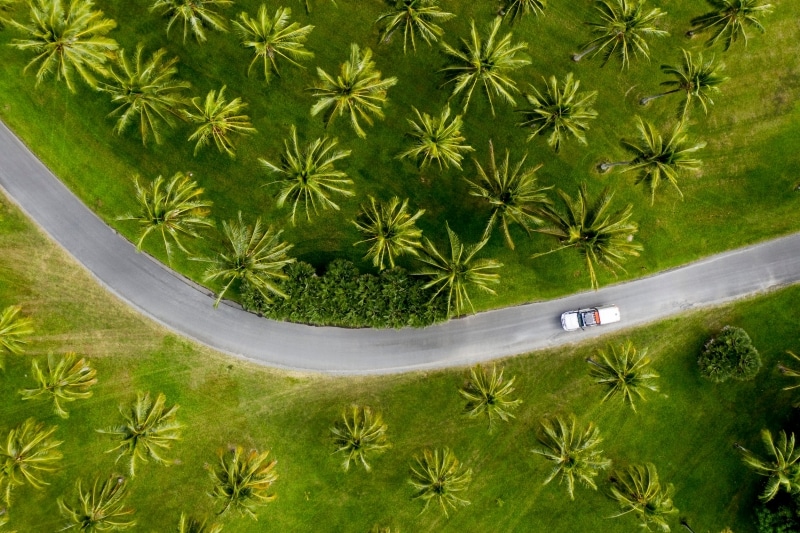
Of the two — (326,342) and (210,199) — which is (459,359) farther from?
(210,199)

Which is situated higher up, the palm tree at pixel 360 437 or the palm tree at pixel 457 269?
the palm tree at pixel 457 269

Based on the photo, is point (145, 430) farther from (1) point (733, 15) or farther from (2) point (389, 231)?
(1) point (733, 15)

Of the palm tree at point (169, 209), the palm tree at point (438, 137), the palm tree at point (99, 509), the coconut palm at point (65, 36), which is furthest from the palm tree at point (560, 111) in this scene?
the palm tree at point (99, 509)

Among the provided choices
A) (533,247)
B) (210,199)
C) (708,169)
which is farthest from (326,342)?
(708,169)

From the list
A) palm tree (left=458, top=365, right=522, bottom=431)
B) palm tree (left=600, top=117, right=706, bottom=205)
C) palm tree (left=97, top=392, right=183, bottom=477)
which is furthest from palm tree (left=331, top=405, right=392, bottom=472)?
palm tree (left=600, top=117, right=706, bottom=205)

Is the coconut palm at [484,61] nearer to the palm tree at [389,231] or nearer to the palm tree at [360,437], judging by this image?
the palm tree at [389,231]

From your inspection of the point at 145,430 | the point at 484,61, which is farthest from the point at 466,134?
the point at 145,430
